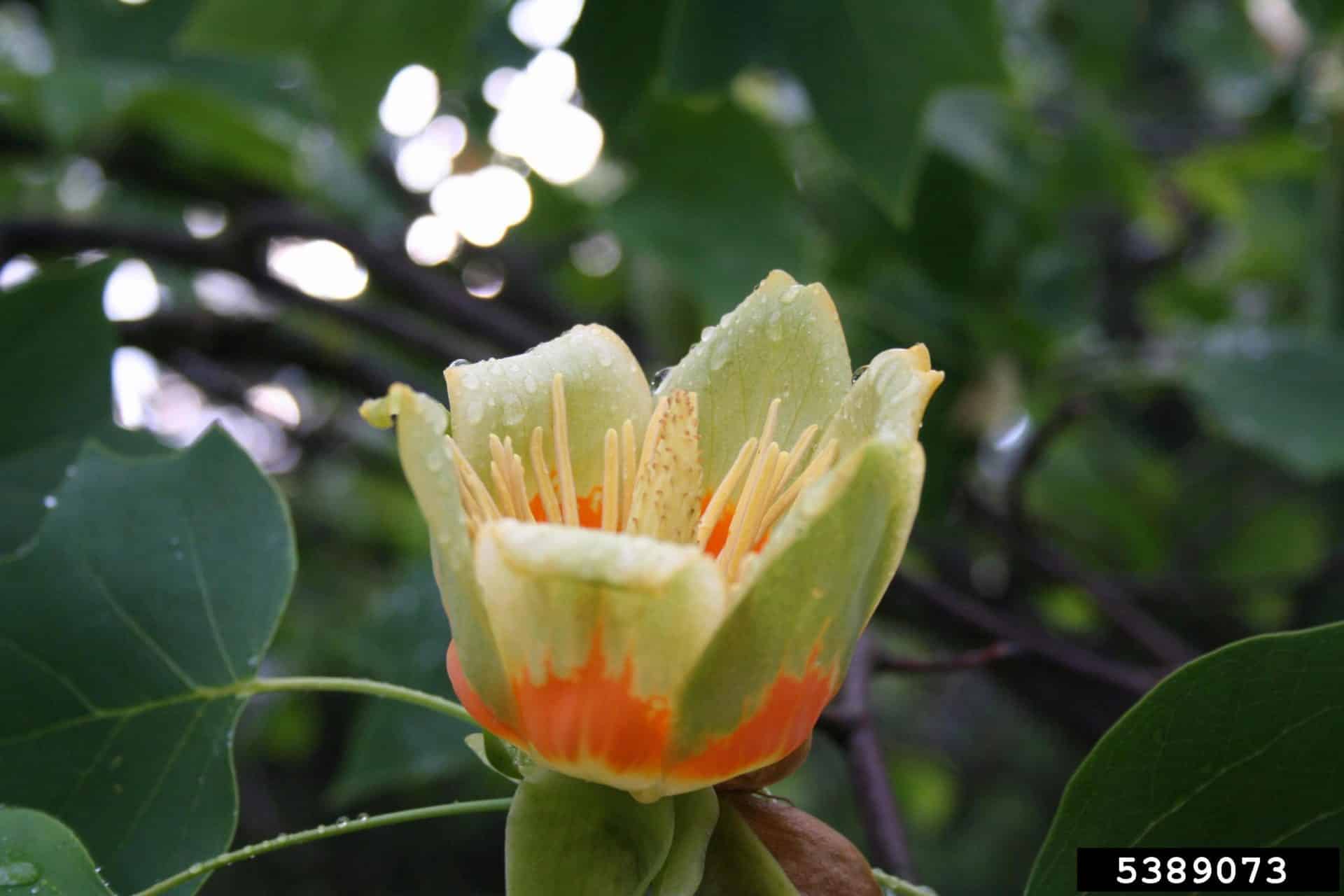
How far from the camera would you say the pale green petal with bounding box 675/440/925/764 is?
0.45 metres

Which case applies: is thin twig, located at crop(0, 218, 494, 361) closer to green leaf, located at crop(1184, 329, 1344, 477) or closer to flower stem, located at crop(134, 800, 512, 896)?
flower stem, located at crop(134, 800, 512, 896)

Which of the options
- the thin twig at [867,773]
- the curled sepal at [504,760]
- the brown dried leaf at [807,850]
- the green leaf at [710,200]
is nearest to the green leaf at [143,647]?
the curled sepal at [504,760]

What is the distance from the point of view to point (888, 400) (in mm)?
531

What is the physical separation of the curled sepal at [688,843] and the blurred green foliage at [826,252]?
0.47 metres

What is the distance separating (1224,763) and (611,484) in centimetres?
Result: 31

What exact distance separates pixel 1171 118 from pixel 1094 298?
4.24 ft

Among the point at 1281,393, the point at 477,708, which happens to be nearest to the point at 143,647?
the point at 477,708

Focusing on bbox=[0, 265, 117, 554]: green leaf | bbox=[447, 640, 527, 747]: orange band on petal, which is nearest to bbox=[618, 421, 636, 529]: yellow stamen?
bbox=[447, 640, 527, 747]: orange band on petal

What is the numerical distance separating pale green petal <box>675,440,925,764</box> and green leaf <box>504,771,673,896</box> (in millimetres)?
52

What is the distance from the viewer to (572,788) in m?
0.51

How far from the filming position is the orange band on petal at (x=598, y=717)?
1.53 ft

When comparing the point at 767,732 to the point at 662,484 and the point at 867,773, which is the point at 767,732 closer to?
the point at 662,484

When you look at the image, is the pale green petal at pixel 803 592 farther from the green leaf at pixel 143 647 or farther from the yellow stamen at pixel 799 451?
the green leaf at pixel 143 647

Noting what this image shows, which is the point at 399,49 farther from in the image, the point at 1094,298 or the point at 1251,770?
the point at 1094,298
